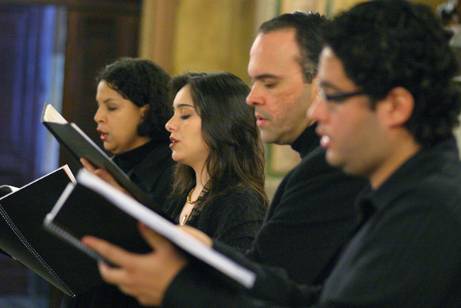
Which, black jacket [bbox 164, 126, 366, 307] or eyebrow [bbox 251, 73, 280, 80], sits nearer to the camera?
black jacket [bbox 164, 126, 366, 307]

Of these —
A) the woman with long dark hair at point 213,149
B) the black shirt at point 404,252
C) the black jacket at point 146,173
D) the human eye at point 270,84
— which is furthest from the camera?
the black jacket at point 146,173

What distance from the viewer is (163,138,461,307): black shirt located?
7.46ft

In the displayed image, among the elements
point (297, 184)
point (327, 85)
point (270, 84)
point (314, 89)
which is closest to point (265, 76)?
point (270, 84)

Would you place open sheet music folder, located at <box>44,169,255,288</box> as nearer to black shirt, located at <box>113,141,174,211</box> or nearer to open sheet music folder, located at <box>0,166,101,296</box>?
open sheet music folder, located at <box>0,166,101,296</box>

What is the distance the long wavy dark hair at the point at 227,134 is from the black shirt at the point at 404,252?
5.16 ft

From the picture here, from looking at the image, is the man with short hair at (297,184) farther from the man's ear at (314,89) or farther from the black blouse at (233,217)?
the black blouse at (233,217)

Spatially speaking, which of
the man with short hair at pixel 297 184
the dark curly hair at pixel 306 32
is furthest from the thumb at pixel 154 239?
the dark curly hair at pixel 306 32

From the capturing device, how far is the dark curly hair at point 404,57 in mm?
2365

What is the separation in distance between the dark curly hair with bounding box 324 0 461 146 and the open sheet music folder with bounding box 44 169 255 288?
0.48 meters

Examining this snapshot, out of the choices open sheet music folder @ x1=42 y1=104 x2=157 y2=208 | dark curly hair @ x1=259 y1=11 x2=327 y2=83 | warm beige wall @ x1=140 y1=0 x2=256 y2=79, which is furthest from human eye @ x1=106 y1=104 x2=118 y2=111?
warm beige wall @ x1=140 y1=0 x2=256 y2=79

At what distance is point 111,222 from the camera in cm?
251

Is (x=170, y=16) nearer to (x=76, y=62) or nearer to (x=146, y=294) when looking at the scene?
(x=76, y=62)

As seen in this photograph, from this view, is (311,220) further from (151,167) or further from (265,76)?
(151,167)

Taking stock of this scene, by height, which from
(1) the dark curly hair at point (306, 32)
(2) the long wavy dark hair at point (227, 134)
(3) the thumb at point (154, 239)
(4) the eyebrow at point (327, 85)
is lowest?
(2) the long wavy dark hair at point (227, 134)
